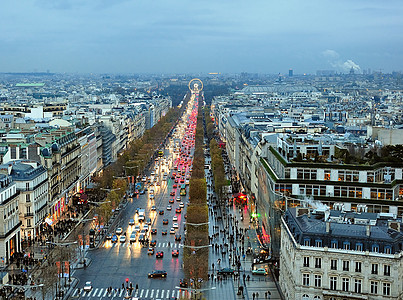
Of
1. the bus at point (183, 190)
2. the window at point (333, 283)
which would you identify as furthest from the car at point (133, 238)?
the window at point (333, 283)

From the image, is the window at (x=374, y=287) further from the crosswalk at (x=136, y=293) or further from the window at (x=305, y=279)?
the crosswalk at (x=136, y=293)

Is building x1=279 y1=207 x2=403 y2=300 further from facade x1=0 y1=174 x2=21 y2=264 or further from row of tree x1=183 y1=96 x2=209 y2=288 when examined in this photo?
facade x1=0 y1=174 x2=21 y2=264

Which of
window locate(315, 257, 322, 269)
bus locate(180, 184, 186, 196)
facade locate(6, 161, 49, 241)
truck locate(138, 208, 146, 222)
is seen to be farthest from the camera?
bus locate(180, 184, 186, 196)

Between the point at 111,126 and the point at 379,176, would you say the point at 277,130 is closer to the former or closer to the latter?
the point at 379,176

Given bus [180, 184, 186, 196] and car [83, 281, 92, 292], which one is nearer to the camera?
car [83, 281, 92, 292]

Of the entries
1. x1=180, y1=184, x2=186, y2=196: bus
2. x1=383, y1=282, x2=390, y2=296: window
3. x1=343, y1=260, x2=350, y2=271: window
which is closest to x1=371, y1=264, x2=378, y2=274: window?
x1=383, y1=282, x2=390, y2=296: window

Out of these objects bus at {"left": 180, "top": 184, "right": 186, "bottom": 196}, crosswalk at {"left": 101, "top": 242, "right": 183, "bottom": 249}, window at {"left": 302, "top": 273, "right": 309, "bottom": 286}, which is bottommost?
crosswalk at {"left": 101, "top": 242, "right": 183, "bottom": 249}

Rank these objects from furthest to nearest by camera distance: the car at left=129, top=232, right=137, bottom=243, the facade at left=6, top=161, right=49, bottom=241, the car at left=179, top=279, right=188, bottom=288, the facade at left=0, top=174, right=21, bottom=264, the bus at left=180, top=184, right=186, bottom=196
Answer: the bus at left=180, top=184, right=186, bottom=196, the car at left=129, top=232, right=137, bottom=243, the facade at left=6, top=161, right=49, bottom=241, the facade at left=0, top=174, right=21, bottom=264, the car at left=179, top=279, right=188, bottom=288

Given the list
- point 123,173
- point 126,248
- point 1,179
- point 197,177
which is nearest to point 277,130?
point 197,177
